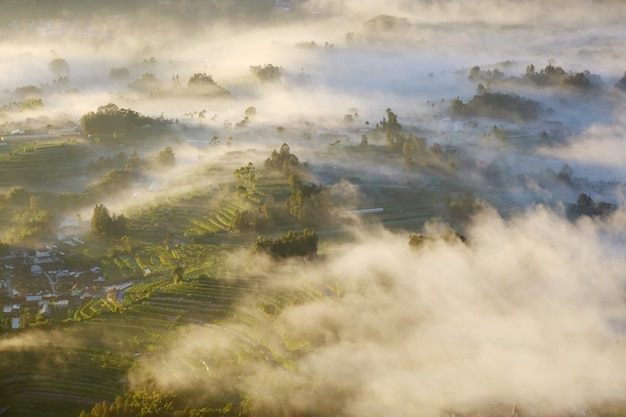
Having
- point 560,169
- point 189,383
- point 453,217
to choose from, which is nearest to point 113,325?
point 189,383

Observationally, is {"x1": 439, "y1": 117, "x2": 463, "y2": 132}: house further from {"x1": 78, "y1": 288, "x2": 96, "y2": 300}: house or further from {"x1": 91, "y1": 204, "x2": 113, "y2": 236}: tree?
{"x1": 78, "y1": 288, "x2": 96, "y2": 300}: house

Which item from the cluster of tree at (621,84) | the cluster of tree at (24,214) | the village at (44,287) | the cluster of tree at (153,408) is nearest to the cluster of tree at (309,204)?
the village at (44,287)

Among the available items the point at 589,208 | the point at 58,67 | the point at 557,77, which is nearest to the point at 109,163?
the point at 589,208

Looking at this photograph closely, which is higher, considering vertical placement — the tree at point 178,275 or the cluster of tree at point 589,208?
the tree at point 178,275

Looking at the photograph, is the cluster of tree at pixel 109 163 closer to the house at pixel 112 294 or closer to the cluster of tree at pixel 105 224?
the cluster of tree at pixel 105 224

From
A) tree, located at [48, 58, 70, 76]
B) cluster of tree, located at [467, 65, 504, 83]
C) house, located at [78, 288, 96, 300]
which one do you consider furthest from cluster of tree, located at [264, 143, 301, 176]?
tree, located at [48, 58, 70, 76]

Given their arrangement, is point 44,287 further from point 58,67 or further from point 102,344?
point 58,67
